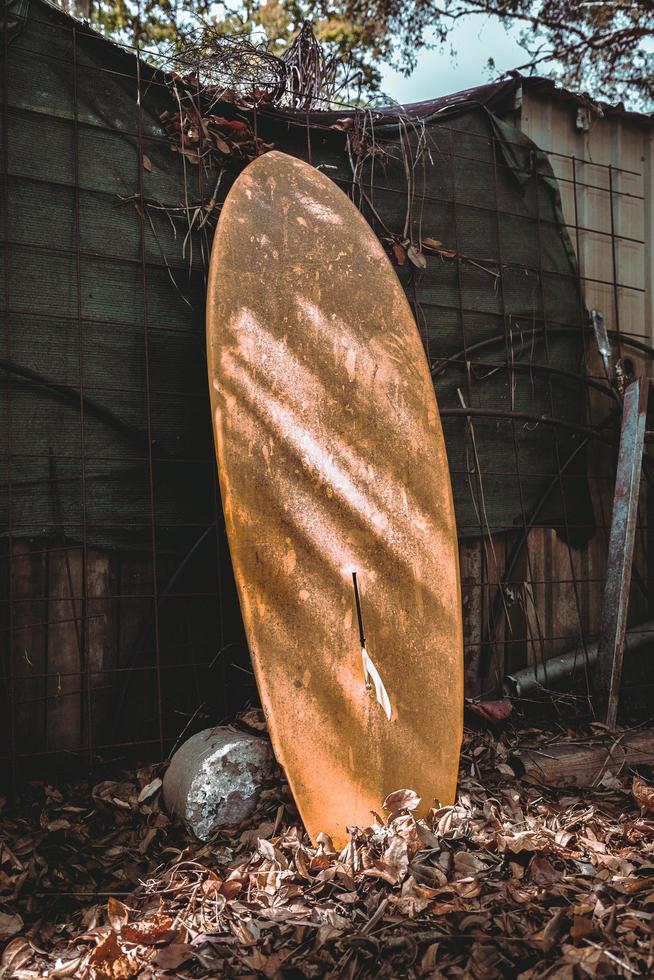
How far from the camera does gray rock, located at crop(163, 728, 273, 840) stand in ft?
6.31

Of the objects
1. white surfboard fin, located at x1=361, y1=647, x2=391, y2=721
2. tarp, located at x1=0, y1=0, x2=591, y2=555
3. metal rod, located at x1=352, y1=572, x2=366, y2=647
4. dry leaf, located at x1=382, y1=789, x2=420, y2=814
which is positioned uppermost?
tarp, located at x1=0, y1=0, x2=591, y2=555

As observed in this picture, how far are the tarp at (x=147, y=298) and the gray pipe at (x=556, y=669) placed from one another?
54cm

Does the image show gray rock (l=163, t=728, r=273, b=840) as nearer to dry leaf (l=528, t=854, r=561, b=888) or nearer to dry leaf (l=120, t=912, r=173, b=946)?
dry leaf (l=120, t=912, r=173, b=946)

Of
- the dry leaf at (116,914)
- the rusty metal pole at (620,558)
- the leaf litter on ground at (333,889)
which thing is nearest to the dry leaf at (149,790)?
the leaf litter on ground at (333,889)

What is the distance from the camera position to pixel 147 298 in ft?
8.09

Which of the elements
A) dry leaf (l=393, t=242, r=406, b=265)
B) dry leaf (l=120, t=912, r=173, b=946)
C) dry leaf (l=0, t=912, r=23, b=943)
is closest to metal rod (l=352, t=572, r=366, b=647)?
dry leaf (l=120, t=912, r=173, b=946)

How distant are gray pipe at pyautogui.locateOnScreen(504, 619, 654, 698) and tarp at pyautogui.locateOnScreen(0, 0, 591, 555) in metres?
0.54

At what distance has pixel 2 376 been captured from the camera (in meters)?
2.26

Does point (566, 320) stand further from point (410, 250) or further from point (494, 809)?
point (494, 809)

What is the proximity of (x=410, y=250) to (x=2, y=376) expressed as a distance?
1519 mm

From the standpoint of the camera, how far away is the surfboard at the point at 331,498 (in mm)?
1956

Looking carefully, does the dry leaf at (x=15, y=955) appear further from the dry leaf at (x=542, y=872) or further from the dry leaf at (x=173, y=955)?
the dry leaf at (x=542, y=872)

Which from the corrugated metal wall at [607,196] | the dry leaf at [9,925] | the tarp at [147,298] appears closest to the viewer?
the dry leaf at [9,925]

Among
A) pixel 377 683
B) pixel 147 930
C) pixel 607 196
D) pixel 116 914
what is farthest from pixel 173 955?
pixel 607 196
